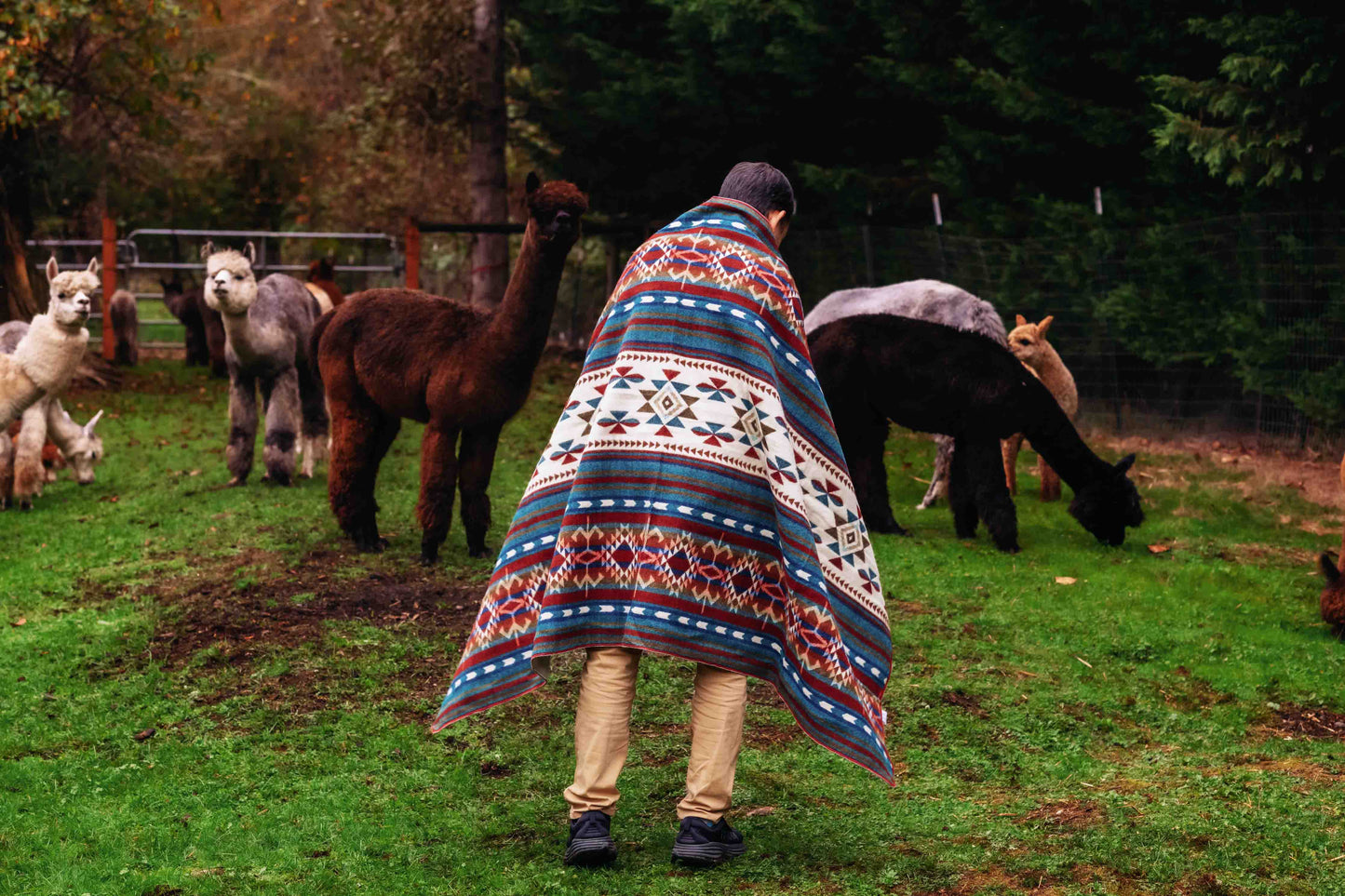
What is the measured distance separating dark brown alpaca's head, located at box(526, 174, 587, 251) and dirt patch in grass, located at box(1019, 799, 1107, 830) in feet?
12.8

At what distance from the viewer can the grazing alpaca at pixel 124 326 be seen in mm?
20188

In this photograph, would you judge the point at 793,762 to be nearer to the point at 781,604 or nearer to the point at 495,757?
the point at 495,757

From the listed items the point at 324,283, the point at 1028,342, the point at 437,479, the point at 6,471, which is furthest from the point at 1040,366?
the point at 324,283

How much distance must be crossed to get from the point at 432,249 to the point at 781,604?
99.7 ft

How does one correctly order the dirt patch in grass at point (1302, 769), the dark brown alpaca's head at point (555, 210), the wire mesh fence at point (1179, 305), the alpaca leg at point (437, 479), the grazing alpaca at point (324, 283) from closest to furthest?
the dirt patch in grass at point (1302, 769), the dark brown alpaca's head at point (555, 210), the alpaca leg at point (437, 479), the wire mesh fence at point (1179, 305), the grazing alpaca at point (324, 283)

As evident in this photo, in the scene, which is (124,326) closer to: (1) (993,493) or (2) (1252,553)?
(1) (993,493)

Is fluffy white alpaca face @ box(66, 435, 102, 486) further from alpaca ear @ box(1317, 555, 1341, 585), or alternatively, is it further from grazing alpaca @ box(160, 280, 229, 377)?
alpaca ear @ box(1317, 555, 1341, 585)

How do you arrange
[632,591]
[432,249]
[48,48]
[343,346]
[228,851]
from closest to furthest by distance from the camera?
[632,591] < [228,851] < [343,346] < [48,48] < [432,249]

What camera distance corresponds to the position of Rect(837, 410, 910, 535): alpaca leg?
9.34m

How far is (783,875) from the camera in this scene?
4.03 metres

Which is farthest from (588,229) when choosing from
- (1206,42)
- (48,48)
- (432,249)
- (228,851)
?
(432,249)

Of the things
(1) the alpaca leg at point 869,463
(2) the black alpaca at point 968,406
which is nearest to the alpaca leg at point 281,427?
(2) the black alpaca at point 968,406

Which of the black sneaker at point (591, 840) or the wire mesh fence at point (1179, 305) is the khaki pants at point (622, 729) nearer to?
the black sneaker at point (591, 840)

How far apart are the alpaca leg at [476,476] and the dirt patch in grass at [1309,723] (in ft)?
14.5
